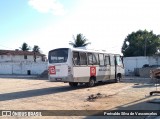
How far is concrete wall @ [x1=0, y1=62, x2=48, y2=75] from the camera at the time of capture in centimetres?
5225

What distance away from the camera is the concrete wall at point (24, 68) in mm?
52250

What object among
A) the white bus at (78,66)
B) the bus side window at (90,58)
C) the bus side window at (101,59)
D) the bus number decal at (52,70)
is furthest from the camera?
the bus side window at (101,59)

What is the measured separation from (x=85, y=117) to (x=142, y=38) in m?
57.8

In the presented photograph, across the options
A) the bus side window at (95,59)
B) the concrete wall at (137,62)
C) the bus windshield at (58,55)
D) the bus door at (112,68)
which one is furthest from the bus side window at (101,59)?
the concrete wall at (137,62)

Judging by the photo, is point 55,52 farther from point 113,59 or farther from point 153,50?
point 153,50

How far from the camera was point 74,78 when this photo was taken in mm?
20062

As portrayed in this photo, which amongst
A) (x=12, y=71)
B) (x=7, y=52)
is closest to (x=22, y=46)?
(x=7, y=52)

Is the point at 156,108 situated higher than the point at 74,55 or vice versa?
the point at 74,55

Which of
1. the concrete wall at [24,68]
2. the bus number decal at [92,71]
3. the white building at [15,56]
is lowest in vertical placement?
the bus number decal at [92,71]

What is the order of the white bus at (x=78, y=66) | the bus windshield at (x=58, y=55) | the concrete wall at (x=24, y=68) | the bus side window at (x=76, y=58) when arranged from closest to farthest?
1. the white bus at (x=78, y=66)
2. the bus windshield at (x=58, y=55)
3. the bus side window at (x=76, y=58)
4. the concrete wall at (x=24, y=68)

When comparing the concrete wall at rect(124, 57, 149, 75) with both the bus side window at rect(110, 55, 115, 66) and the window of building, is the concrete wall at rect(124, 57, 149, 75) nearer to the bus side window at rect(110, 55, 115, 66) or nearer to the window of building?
the bus side window at rect(110, 55, 115, 66)

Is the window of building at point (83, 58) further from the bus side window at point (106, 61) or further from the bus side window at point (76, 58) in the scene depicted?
the bus side window at point (106, 61)

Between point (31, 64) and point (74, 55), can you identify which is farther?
point (31, 64)

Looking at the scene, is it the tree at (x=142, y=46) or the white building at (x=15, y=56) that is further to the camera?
the white building at (x=15, y=56)
